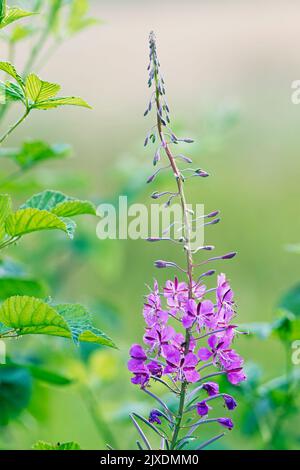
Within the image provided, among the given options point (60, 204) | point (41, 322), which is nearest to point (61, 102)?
point (60, 204)

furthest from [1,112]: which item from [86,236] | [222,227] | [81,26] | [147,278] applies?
[222,227]

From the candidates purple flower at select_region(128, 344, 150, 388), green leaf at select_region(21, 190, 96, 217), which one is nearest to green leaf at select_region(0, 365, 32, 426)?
green leaf at select_region(21, 190, 96, 217)

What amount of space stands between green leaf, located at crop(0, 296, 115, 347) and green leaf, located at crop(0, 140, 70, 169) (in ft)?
1.55

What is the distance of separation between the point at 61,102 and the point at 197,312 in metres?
0.31

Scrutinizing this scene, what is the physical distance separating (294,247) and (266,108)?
16.2ft

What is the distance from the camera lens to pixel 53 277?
2.42 m

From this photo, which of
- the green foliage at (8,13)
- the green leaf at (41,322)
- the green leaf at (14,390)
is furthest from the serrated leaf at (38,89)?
the green leaf at (14,390)

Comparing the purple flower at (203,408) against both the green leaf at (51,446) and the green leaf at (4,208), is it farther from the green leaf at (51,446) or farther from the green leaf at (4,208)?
the green leaf at (4,208)

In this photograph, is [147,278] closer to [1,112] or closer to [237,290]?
[237,290]

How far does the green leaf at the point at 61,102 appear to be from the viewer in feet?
3.33

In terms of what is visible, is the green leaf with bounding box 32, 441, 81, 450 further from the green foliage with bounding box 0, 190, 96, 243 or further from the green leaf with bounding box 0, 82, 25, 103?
the green leaf with bounding box 0, 82, 25, 103

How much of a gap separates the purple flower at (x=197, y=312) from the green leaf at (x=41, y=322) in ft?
0.32

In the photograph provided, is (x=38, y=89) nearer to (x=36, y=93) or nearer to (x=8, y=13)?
(x=36, y=93)

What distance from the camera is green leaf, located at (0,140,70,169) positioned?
143cm
